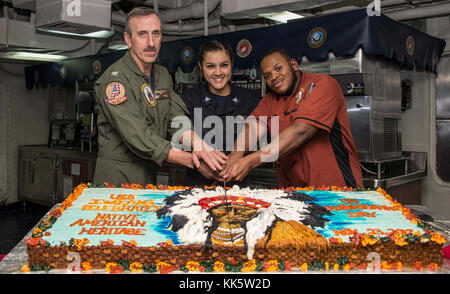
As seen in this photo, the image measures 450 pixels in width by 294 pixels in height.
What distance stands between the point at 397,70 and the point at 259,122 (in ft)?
7.82

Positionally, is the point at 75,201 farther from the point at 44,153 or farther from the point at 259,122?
the point at 44,153

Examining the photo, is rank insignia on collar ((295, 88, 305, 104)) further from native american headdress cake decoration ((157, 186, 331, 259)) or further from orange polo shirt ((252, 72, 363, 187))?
native american headdress cake decoration ((157, 186, 331, 259))

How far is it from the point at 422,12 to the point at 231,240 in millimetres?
4259

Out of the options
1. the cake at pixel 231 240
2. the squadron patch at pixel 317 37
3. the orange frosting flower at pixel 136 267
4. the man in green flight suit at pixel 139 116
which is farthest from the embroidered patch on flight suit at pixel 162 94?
the squadron patch at pixel 317 37

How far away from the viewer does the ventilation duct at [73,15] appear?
13.4ft

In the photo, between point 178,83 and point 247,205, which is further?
point 178,83

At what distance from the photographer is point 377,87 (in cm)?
420

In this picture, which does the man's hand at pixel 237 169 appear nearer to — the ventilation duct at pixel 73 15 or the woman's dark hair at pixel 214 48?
the woman's dark hair at pixel 214 48

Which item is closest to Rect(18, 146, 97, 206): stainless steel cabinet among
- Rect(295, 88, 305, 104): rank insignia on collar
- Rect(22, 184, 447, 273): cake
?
Rect(295, 88, 305, 104): rank insignia on collar

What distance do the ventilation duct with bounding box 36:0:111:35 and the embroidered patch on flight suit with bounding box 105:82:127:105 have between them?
2.05 meters

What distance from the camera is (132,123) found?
2379mm
